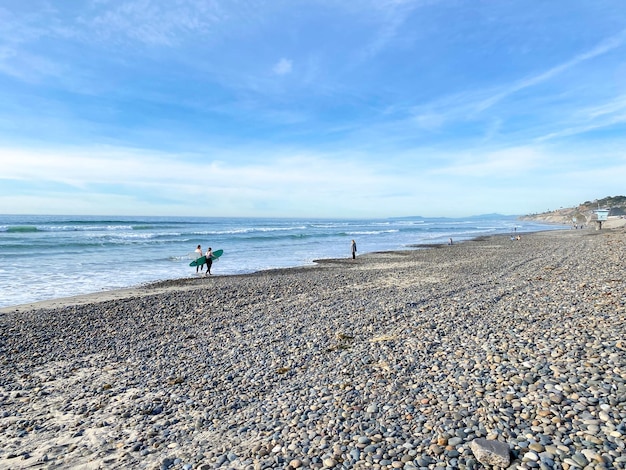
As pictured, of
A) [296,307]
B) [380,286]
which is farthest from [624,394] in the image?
[380,286]

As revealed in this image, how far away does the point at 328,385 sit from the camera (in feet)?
19.6

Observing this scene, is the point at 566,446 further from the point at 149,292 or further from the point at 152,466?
the point at 149,292

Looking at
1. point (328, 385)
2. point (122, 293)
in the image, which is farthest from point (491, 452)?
point (122, 293)

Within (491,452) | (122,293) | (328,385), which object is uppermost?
(491,452)

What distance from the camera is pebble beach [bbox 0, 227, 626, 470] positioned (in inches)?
165

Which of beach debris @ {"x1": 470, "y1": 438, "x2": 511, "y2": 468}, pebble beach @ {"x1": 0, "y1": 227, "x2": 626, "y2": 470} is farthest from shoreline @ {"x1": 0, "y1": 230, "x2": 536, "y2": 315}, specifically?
beach debris @ {"x1": 470, "y1": 438, "x2": 511, "y2": 468}

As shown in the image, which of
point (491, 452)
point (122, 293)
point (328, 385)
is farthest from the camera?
point (122, 293)

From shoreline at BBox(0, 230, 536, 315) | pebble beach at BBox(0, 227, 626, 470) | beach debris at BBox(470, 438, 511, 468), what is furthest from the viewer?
shoreline at BBox(0, 230, 536, 315)

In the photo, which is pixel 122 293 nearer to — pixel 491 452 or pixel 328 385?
pixel 328 385

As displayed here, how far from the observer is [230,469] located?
13.4 ft

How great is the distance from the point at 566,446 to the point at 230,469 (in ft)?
10.9

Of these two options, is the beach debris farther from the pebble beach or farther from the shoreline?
the shoreline

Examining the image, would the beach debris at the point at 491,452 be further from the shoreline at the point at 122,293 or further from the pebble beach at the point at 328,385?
the shoreline at the point at 122,293

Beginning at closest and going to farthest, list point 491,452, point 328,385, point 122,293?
point 491,452, point 328,385, point 122,293
